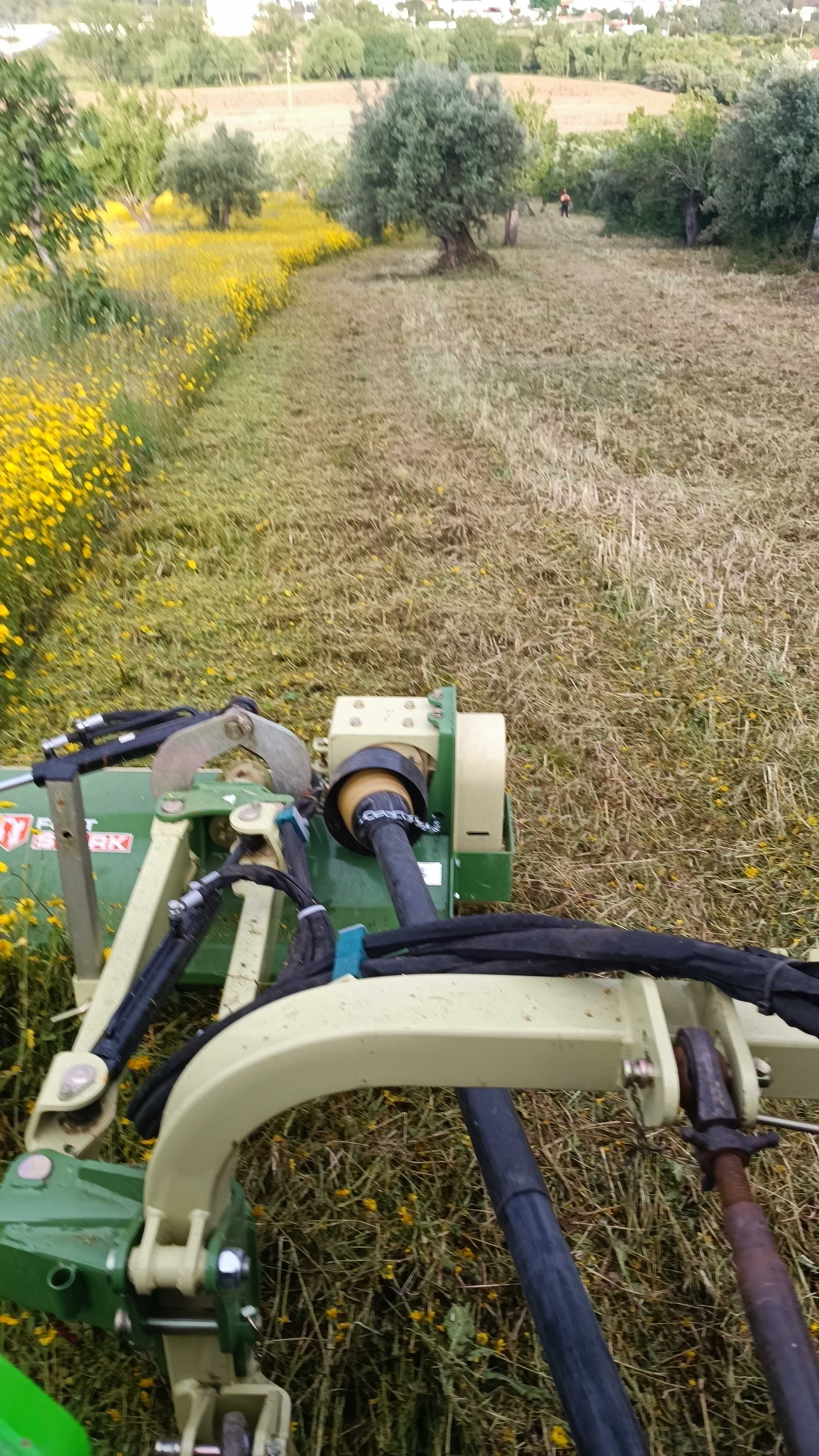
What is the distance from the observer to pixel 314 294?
52.9 ft

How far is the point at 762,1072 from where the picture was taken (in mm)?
1037

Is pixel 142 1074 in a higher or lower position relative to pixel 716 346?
lower

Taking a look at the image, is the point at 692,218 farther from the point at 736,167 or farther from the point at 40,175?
the point at 40,175

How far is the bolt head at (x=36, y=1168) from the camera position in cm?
134

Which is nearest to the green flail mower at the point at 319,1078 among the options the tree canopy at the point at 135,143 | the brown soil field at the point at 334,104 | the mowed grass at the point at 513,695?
the mowed grass at the point at 513,695

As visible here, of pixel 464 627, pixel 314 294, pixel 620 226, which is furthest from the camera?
pixel 620 226

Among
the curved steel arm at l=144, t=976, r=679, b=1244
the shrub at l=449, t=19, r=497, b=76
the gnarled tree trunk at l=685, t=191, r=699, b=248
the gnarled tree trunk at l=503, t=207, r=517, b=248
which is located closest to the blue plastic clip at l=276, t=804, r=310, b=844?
the curved steel arm at l=144, t=976, r=679, b=1244

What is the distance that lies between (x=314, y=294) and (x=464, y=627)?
13377 mm

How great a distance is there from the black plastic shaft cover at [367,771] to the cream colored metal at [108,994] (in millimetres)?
347

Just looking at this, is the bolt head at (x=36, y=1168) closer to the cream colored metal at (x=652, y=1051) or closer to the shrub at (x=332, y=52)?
the cream colored metal at (x=652, y=1051)

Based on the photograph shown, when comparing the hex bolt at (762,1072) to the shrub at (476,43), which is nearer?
the hex bolt at (762,1072)

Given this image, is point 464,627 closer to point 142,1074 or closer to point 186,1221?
point 142,1074

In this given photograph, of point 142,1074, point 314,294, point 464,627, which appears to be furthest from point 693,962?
point 314,294

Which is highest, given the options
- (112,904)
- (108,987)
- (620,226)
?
(620,226)
